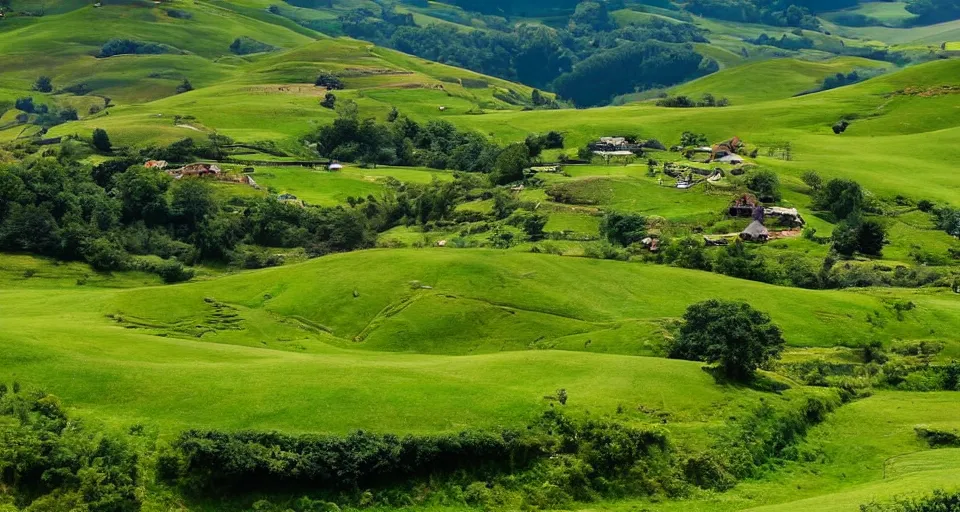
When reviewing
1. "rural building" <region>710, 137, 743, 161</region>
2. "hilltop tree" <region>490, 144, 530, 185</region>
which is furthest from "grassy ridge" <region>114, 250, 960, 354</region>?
"rural building" <region>710, 137, 743, 161</region>

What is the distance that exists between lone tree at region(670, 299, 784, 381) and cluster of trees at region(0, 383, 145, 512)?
3308 cm

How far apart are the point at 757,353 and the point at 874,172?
9865cm

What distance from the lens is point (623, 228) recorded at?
106562mm

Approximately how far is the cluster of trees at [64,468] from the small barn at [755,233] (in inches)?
3167

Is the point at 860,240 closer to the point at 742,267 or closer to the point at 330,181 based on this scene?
the point at 742,267

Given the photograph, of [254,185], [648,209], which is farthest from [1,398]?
[254,185]

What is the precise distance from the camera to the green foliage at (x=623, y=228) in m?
105

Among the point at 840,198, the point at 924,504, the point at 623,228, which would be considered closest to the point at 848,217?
the point at 840,198

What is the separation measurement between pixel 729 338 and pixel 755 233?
176 feet

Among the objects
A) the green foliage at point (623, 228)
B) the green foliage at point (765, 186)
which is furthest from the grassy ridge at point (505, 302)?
the green foliage at point (765, 186)

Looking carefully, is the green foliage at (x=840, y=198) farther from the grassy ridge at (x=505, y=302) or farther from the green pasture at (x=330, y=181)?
the green pasture at (x=330, y=181)

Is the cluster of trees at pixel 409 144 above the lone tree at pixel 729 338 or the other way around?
the other way around

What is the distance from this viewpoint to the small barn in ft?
355

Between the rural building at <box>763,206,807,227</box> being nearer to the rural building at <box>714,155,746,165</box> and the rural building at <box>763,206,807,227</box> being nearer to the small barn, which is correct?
the small barn
